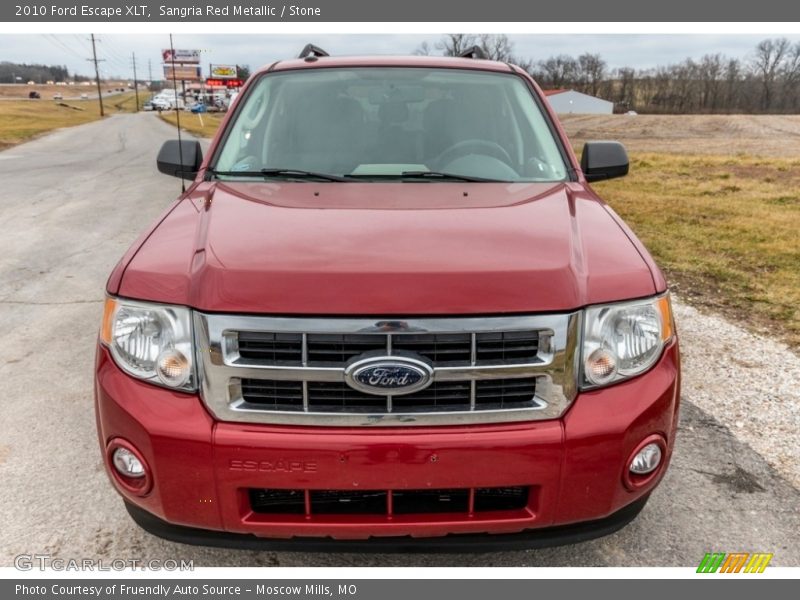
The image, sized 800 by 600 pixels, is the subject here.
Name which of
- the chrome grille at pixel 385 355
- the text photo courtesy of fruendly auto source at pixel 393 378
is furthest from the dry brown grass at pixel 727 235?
the chrome grille at pixel 385 355

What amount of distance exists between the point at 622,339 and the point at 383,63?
2303mm

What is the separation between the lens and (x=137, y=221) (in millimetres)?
9180

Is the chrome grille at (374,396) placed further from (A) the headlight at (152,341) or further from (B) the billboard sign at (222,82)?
(B) the billboard sign at (222,82)

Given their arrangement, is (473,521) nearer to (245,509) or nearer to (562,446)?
(562,446)

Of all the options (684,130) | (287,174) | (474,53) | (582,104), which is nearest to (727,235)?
(474,53)

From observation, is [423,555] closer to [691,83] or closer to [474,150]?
[474,150]

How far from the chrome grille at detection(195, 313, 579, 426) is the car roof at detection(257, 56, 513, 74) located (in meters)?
2.17

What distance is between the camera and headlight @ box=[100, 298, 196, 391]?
80.7 inches

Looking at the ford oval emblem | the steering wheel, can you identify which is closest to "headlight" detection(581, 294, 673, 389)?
the ford oval emblem

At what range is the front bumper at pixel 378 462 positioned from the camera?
196 centimetres

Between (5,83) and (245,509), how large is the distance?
5687 inches

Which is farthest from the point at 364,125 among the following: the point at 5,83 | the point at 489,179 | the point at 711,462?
the point at 5,83

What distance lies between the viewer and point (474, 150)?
3.35m

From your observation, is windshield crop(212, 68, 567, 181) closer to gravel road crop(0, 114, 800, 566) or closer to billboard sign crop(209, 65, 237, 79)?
gravel road crop(0, 114, 800, 566)
